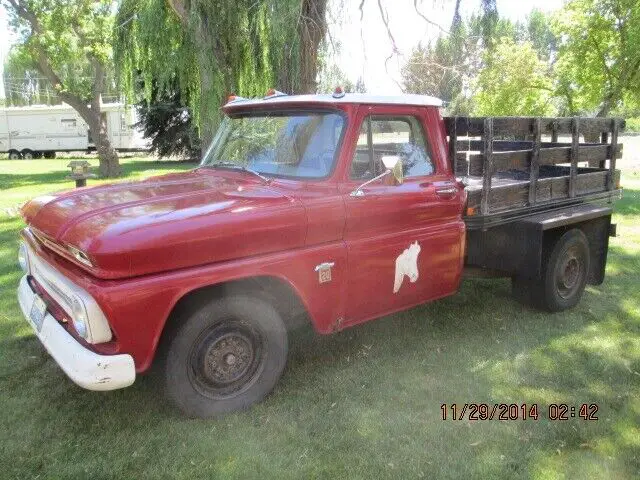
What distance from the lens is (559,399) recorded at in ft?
12.1

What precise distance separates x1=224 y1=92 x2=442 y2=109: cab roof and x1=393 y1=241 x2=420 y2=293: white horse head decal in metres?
1.04

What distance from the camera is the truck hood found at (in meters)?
2.86

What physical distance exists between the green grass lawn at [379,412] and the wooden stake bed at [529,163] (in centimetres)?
→ 109

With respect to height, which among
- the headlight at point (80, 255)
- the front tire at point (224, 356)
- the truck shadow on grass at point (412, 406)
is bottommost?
the truck shadow on grass at point (412, 406)

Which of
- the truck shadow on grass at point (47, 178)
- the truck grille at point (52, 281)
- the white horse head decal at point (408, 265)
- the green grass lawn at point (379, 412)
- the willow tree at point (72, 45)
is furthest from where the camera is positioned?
the willow tree at point (72, 45)

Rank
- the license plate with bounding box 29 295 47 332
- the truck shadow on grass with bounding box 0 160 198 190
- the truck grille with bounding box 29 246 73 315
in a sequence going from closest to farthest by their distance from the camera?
the truck grille with bounding box 29 246 73 315, the license plate with bounding box 29 295 47 332, the truck shadow on grass with bounding box 0 160 198 190

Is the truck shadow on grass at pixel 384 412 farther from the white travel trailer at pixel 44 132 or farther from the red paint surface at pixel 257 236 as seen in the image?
the white travel trailer at pixel 44 132

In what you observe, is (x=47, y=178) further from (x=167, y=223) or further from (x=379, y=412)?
(x=379, y=412)

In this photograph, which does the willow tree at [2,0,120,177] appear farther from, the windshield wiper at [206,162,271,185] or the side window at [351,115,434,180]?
the side window at [351,115,434,180]

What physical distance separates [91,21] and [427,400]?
17.8 m

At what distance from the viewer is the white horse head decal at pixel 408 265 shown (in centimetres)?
398

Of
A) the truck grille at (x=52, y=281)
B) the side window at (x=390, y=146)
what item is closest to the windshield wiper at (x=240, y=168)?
the side window at (x=390, y=146)

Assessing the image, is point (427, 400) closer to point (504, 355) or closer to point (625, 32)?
point (504, 355)

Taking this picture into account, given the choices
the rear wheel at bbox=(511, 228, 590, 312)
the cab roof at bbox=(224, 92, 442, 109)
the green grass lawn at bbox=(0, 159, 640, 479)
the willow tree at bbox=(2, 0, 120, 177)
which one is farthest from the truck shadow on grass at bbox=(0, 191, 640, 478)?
the willow tree at bbox=(2, 0, 120, 177)
